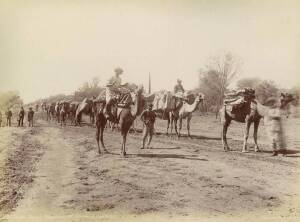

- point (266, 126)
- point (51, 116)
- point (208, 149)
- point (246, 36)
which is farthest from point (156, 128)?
point (51, 116)

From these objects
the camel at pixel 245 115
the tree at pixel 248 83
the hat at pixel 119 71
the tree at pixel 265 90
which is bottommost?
the camel at pixel 245 115

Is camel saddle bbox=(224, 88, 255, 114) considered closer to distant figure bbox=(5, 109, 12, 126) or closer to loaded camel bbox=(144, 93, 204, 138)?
loaded camel bbox=(144, 93, 204, 138)

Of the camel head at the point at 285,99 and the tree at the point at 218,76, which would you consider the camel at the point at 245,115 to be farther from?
the camel head at the point at 285,99

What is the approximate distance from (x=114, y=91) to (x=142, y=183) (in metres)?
1.40

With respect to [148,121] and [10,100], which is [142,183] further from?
[10,100]

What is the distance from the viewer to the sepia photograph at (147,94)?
22.4ft

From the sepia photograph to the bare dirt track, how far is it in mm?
14

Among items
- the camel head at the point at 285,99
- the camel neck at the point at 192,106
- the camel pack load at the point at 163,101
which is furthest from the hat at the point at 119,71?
the camel head at the point at 285,99

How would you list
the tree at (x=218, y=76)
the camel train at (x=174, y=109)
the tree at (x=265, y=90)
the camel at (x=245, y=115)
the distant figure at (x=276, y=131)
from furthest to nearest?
the camel at (x=245, y=115), the distant figure at (x=276, y=131), the tree at (x=265, y=90), the camel train at (x=174, y=109), the tree at (x=218, y=76)

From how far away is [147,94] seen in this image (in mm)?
7797

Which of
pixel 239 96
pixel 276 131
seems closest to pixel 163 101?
pixel 239 96

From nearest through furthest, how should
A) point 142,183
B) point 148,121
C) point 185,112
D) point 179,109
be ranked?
point 142,183
point 148,121
point 185,112
point 179,109

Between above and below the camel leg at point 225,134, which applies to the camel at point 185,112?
above

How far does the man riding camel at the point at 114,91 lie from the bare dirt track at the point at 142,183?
18.3 inches
